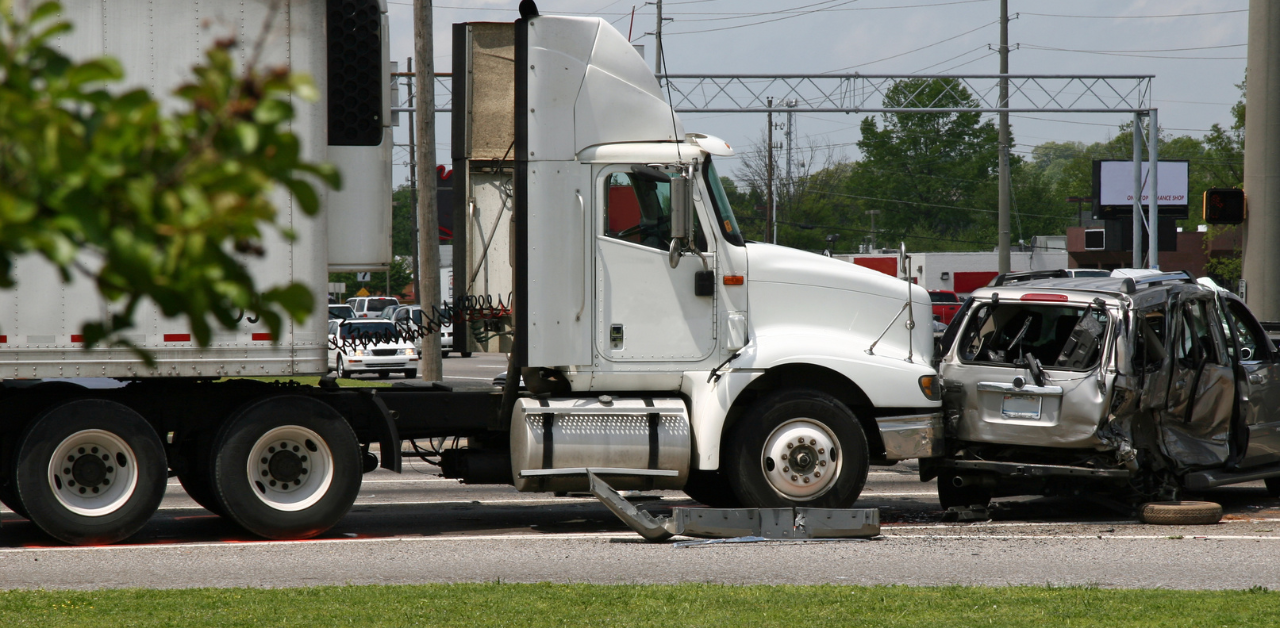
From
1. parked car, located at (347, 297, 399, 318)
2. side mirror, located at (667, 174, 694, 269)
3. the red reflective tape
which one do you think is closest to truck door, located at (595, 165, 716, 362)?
side mirror, located at (667, 174, 694, 269)

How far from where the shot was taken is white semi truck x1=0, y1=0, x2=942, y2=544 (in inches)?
335

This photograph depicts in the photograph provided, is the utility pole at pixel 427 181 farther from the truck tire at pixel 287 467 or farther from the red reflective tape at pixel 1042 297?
the red reflective tape at pixel 1042 297

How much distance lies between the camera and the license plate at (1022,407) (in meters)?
9.57

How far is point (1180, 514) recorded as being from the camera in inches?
380

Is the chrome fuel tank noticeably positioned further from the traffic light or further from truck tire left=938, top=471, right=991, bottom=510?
the traffic light

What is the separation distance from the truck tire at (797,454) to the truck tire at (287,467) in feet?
9.25

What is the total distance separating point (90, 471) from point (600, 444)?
349 cm

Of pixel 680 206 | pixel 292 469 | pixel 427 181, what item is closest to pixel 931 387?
pixel 680 206

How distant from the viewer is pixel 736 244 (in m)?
9.36

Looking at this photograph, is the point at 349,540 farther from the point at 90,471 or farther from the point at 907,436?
the point at 907,436

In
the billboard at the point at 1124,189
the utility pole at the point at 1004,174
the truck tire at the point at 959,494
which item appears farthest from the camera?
the billboard at the point at 1124,189

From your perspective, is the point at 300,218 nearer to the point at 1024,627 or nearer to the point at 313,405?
the point at 313,405

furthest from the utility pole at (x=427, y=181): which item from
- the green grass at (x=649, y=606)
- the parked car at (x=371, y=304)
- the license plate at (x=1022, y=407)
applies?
→ the parked car at (x=371, y=304)

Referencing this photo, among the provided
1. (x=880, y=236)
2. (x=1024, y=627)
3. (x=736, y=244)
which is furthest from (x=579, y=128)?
(x=880, y=236)
